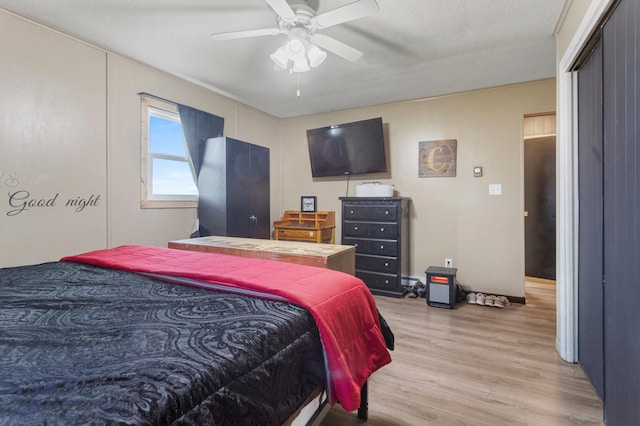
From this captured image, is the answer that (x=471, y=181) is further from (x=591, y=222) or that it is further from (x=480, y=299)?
(x=591, y=222)

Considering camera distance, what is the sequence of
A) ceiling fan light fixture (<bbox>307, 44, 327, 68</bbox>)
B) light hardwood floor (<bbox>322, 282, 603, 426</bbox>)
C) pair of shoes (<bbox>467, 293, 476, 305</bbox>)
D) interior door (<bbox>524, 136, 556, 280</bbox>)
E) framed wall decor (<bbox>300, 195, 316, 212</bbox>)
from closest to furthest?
1. light hardwood floor (<bbox>322, 282, 603, 426</bbox>)
2. ceiling fan light fixture (<bbox>307, 44, 327, 68</bbox>)
3. pair of shoes (<bbox>467, 293, 476, 305</bbox>)
4. interior door (<bbox>524, 136, 556, 280</bbox>)
5. framed wall decor (<bbox>300, 195, 316, 212</bbox>)

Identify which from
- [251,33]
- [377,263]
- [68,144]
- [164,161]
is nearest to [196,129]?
[164,161]

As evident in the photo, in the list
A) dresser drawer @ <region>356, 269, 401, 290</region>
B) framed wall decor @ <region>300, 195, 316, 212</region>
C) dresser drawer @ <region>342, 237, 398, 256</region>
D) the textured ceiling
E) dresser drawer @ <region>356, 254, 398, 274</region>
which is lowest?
dresser drawer @ <region>356, 269, 401, 290</region>

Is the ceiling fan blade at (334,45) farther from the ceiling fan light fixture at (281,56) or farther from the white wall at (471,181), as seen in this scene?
the white wall at (471,181)

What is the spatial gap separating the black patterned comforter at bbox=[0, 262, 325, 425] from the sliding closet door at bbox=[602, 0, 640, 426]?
1.30m

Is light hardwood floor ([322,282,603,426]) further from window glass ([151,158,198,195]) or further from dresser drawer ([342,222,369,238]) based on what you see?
window glass ([151,158,198,195])

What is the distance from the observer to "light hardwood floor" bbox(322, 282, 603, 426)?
1612 mm

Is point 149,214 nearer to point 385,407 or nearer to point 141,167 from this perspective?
point 141,167

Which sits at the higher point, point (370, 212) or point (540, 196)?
point (540, 196)

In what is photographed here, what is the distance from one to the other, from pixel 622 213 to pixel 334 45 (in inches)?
73.9

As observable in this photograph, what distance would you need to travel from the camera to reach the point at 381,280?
3.77 meters

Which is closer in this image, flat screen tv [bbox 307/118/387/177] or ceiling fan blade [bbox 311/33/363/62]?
ceiling fan blade [bbox 311/33/363/62]

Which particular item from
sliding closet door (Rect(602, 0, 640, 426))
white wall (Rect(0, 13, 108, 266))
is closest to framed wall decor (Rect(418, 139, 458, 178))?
sliding closet door (Rect(602, 0, 640, 426))

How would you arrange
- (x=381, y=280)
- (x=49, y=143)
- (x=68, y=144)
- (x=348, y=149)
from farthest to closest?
(x=348, y=149) → (x=381, y=280) → (x=68, y=144) → (x=49, y=143)
